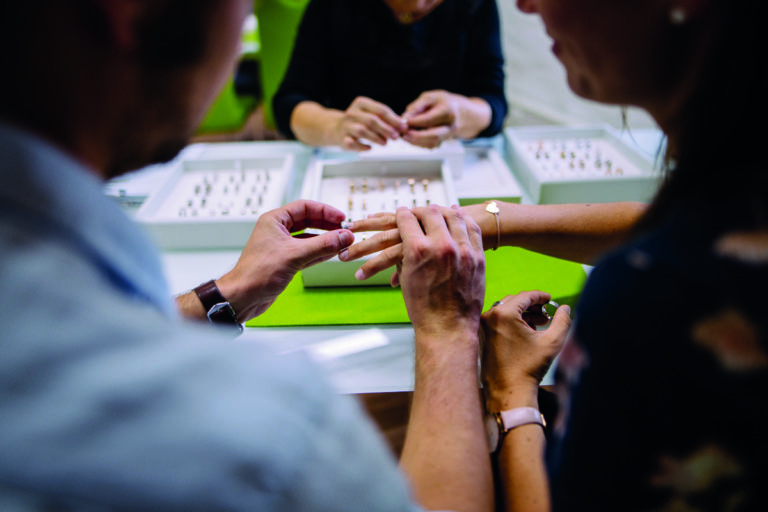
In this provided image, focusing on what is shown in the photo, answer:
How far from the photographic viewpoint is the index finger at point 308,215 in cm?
93

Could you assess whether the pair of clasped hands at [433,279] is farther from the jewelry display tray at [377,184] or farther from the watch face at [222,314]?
the jewelry display tray at [377,184]

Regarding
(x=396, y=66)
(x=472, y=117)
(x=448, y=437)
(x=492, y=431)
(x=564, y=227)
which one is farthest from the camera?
(x=396, y=66)

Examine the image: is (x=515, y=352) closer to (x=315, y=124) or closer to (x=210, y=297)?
(x=210, y=297)

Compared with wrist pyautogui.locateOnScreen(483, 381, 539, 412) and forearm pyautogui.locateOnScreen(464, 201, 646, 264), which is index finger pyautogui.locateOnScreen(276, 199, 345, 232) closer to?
forearm pyautogui.locateOnScreen(464, 201, 646, 264)

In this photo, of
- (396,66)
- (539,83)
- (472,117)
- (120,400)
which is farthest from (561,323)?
(539,83)

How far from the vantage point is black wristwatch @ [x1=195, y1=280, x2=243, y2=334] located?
0.83 metres

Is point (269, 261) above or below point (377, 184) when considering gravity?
above

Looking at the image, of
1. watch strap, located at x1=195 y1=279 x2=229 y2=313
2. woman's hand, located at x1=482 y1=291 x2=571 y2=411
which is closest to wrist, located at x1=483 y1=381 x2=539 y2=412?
woman's hand, located at x1=482 y1=291 x2=571 y2=411

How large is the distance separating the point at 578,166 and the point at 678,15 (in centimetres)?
97

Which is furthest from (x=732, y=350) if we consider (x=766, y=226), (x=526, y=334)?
(x=526, y=334)

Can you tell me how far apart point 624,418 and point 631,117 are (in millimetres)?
3140

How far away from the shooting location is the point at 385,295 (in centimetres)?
98

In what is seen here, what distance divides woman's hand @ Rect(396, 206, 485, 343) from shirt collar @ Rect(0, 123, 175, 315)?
446 millimetres

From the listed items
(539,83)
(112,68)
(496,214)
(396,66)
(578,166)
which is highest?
(112,68)
